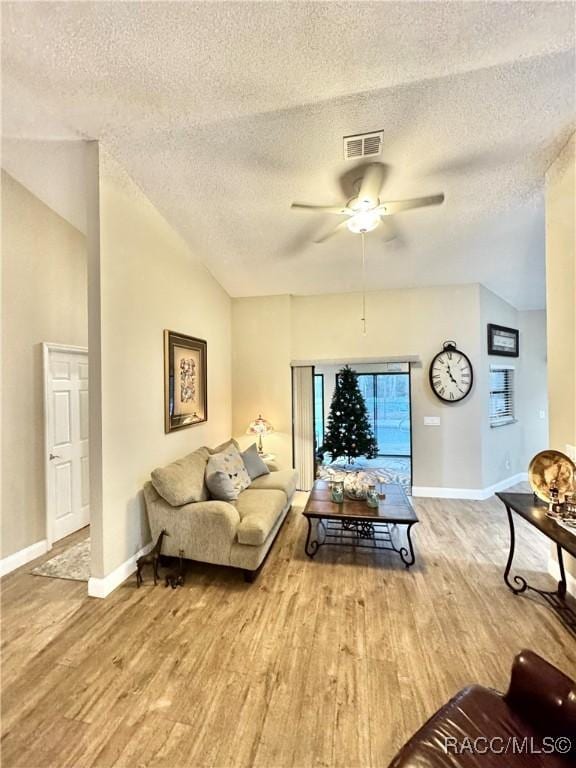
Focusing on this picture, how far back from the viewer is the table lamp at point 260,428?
4.71 m

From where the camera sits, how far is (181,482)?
9.25ft

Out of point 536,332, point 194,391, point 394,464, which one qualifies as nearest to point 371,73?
point 194,391

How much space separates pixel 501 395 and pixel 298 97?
493cm

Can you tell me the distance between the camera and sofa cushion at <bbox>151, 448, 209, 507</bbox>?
2.71 meters

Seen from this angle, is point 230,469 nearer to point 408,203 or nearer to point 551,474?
point 551,474

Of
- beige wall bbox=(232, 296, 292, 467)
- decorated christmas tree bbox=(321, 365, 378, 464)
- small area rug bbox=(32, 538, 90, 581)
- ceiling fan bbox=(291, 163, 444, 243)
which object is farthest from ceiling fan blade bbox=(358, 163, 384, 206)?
small area rug bbox=(32, 538, 90, 581)

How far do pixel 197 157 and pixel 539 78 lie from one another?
2.33 meters

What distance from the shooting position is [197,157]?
8.30 feet

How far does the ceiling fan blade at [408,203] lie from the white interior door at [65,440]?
331cm

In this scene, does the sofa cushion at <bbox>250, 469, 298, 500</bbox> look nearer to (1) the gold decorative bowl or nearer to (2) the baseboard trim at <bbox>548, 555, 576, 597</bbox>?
(1) the gold decorative bowl

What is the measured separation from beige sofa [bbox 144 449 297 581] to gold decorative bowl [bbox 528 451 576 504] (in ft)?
6.64

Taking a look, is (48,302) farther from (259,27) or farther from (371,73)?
(371,73)

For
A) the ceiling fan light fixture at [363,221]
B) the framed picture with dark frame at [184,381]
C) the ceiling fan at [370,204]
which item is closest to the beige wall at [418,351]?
the framed picture with dark frame at [184,381]

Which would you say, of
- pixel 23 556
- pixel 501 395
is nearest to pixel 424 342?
pixel 501 395
